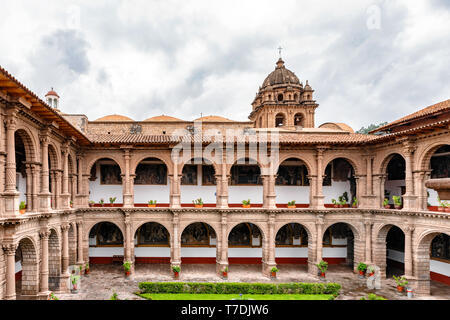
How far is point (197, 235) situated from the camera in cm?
2330

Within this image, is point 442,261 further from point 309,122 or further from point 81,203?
point 81,203

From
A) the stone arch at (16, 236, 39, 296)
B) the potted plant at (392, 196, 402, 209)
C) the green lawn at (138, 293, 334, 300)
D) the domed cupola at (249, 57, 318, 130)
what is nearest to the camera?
the stone arch at (16, 236, 39, 296)

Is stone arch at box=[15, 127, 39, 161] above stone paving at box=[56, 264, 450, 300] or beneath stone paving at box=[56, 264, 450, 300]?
above

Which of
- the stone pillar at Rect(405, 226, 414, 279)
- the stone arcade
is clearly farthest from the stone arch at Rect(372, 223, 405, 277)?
the stone pillar at Rect(405, 226, 414, 279)

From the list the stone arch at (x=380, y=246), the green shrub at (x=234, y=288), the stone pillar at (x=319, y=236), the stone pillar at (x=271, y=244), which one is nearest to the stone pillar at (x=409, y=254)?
the stone arch at (x=380, y=246)

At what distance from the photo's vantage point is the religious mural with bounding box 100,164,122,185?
22656 millimetres

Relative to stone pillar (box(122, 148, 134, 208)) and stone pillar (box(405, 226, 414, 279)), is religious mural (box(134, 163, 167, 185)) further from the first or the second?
stone pillar (box(405, 226, 414, 279))

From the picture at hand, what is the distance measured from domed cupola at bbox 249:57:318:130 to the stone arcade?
12702mm

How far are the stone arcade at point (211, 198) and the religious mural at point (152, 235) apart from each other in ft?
0.37

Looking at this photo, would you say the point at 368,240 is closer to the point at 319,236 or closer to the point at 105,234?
the point at 319,236

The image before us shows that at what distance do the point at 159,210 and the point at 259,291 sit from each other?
8.74 meters

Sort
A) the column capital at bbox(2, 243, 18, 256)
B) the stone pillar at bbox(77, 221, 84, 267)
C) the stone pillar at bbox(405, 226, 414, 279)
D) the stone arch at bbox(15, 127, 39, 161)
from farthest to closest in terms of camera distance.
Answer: the stone pillar at bbox(77, 221, 84, 267) → the stone pillar at bbox(405, 226, 414, 279) → the stone arch at bbox(15, 127, 39, 161) → the column capital at bbox(2, 243, 18, 256)

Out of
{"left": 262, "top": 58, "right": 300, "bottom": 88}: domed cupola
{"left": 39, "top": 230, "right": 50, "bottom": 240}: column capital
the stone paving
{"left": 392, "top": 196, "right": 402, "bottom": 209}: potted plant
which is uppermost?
{"left": 262, "top": 58, "right": 300, "bottom": 88}: domed cupola

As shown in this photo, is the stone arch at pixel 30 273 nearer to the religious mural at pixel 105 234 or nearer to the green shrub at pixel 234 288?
the green shrub at pixel 234 288
